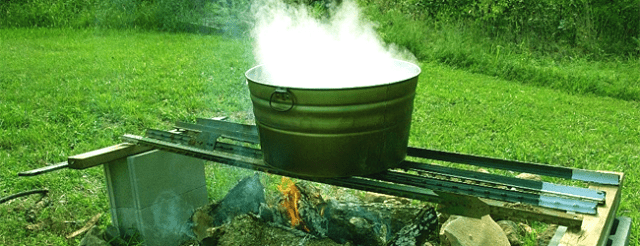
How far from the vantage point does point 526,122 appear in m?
6.28

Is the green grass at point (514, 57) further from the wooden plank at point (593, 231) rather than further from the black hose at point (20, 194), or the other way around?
the black hose at point (20, 194)

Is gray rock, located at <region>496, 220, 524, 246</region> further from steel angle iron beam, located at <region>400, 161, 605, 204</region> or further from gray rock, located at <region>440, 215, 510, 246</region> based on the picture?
steel angle iron beam, located at <region>400, 161, 605, 204</region>

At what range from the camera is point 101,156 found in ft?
11.0

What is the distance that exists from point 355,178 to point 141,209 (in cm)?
139

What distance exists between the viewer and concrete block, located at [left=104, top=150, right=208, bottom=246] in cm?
351

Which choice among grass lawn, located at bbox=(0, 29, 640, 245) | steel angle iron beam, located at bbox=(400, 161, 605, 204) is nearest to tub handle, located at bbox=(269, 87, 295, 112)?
steel angle iron beam, located at bbox=(400, 161, 605, 204)

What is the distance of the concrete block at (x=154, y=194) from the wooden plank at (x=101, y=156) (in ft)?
0.17

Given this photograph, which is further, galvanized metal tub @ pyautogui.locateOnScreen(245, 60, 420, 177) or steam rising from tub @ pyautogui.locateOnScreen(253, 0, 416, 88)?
steam rising from tub @ pyautogui.locateOnScreen(253, 0, 416, 88)

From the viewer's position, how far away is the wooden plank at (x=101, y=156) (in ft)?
10.9

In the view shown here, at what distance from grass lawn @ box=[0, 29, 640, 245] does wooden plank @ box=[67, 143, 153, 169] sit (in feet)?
2.36

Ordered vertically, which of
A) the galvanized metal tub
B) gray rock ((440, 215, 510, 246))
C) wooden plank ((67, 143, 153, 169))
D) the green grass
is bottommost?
the green grass

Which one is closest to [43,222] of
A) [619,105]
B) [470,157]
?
[470,157]

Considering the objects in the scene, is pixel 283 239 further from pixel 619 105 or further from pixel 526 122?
pixel 619 105

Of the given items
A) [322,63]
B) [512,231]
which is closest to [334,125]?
[322,63]
